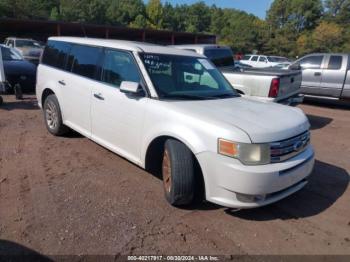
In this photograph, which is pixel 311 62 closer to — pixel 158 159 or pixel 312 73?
pixel 312 73

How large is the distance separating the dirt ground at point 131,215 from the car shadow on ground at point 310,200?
0.5 inches

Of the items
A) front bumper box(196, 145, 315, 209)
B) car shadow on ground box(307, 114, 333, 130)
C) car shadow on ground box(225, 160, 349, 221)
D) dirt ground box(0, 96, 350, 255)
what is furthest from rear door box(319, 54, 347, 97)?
front bumper box(196, 145, 315, 209)

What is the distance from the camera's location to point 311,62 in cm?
1191

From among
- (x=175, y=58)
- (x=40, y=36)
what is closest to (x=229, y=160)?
(x=175, y=58)

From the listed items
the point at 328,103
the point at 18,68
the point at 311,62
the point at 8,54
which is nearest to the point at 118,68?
the point at 18,68

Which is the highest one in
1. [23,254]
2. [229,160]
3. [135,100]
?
[135,100]

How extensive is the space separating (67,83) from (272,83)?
4.26m

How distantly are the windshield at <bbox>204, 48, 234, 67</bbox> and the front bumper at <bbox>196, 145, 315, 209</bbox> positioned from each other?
5962 mm

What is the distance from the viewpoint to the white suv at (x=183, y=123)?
3.26 meters

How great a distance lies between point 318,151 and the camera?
6.14 m

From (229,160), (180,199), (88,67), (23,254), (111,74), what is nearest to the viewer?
(23,254)

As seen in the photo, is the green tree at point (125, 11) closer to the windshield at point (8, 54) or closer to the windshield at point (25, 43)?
the windshield at point (25, 43)

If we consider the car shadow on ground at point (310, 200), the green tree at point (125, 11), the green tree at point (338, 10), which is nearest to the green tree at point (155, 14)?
the green tree at point (125, 11)

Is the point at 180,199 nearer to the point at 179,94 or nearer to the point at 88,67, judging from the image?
the point at 179,94
